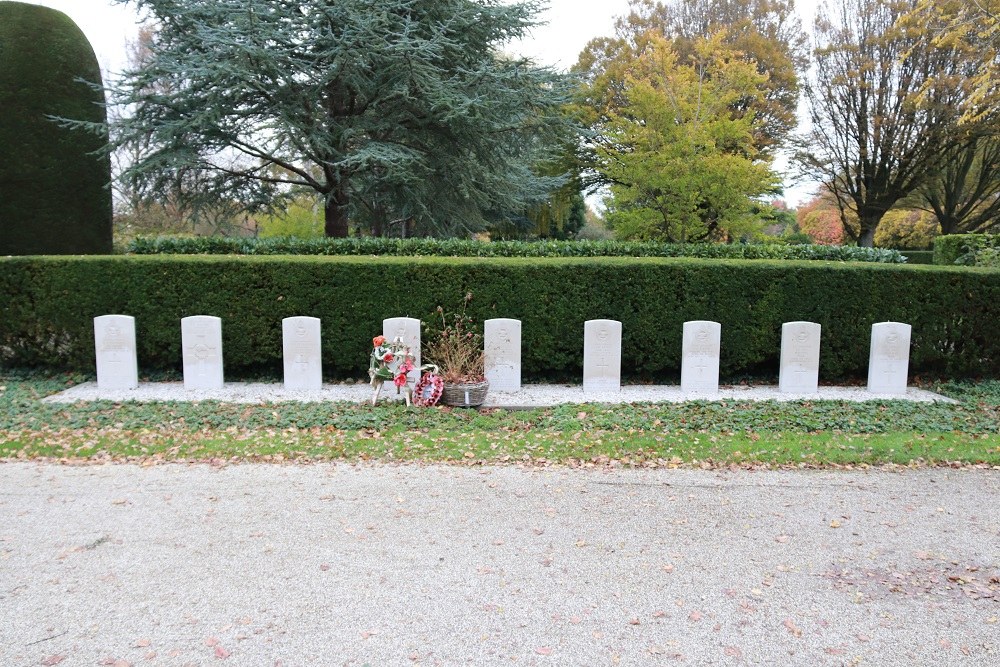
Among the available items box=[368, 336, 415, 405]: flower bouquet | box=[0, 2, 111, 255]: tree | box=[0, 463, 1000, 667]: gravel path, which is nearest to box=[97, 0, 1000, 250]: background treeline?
box=[0, 2, 111, 255]: tree

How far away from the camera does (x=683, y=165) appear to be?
14.4m

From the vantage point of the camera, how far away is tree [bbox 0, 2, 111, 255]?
11359mm

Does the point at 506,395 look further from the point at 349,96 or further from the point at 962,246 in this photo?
the point at 962,246

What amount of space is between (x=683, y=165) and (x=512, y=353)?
7681 mm

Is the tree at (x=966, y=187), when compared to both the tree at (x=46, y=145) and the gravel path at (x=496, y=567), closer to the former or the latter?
the gravel path at (x=496, y=567)

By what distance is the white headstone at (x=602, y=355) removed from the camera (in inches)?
354

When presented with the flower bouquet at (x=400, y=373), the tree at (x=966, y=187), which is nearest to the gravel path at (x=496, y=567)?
the flower bouquet at (x=400, y=373)

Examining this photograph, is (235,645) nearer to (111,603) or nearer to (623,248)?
(111,603)

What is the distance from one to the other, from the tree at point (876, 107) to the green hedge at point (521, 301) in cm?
1716

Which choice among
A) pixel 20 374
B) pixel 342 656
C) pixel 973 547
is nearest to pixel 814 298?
pixel 973 547

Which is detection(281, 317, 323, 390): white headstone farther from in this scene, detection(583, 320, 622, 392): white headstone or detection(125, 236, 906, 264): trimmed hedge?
detection(583, 320, 622, 392): white headstone

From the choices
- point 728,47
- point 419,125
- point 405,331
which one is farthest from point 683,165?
point 728,47

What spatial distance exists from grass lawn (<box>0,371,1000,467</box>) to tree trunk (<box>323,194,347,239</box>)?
8438 mm

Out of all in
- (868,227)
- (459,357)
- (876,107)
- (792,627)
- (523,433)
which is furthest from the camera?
(868,227)
